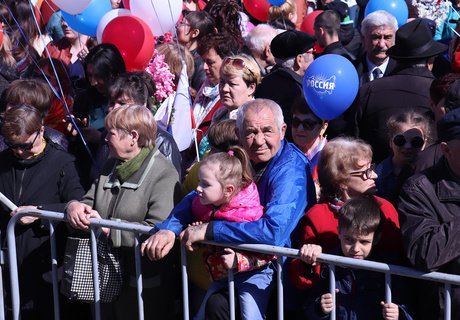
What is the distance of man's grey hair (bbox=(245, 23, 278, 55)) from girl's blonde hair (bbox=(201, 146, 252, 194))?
3.08 m

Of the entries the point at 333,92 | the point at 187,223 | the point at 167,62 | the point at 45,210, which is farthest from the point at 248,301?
the point at 167,62

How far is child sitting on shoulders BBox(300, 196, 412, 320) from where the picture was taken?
13.5 ft

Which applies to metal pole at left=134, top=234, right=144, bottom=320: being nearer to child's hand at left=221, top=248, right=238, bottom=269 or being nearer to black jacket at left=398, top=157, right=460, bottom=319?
child's hand at left=221, top=248, right=238, bottom=269

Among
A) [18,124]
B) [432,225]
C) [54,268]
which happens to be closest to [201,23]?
[18,124]

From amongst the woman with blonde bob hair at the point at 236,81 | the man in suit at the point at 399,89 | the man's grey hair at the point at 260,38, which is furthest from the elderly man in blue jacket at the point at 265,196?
the man's grey hair at the point at 260,38

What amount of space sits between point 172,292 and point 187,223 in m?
0.59

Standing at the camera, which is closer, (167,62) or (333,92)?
(333,92)

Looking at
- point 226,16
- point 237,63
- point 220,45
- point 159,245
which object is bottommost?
point 159,245

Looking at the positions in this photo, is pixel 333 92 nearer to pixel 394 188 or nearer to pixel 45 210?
pixel 394 188

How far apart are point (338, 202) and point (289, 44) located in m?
2.55

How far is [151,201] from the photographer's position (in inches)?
198

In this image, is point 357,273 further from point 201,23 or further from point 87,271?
point 201,23

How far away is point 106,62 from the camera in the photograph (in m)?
6.57

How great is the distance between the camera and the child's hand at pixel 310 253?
13.3 ft
